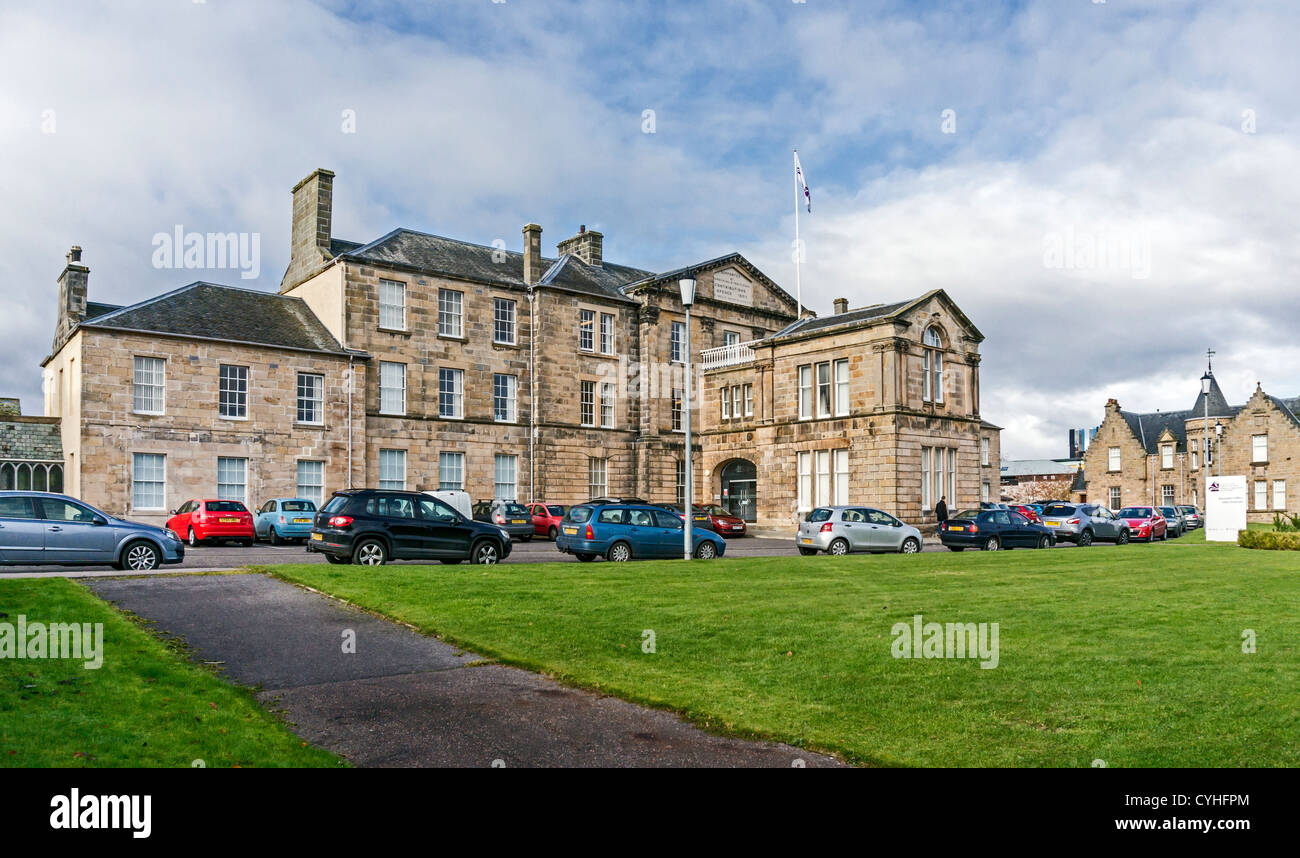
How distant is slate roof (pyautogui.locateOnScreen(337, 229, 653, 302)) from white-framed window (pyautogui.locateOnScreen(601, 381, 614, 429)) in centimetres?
460

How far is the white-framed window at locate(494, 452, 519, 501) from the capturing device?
43.9m

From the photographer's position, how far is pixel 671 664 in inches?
376

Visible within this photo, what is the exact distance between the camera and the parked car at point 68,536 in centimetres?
1767

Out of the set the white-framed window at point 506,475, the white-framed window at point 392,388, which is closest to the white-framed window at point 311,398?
the white-framed window at point 392,388

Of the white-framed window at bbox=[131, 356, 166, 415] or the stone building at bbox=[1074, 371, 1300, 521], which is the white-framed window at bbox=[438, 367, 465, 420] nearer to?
the white-framed window at bbox=[131, 356, 166, 415]

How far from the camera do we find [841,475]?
41312mm

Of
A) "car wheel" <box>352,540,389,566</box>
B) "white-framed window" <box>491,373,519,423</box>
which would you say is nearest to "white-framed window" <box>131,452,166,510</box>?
"white-framed window" <box>491,373,519,423</box>

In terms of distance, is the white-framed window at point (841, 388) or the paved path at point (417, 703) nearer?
the paved path at point (417, 703)

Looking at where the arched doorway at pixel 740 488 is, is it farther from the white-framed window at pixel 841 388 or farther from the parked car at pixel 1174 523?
the parked car at pixel 1174 523

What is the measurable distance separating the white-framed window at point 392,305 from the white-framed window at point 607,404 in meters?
11.4

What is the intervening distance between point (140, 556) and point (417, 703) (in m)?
13.5

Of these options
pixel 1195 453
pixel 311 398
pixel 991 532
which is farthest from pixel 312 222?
pixel 1195 453

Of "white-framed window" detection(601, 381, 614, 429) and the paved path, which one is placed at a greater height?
"white-framed window" detection(601, 381, 614, 429)
